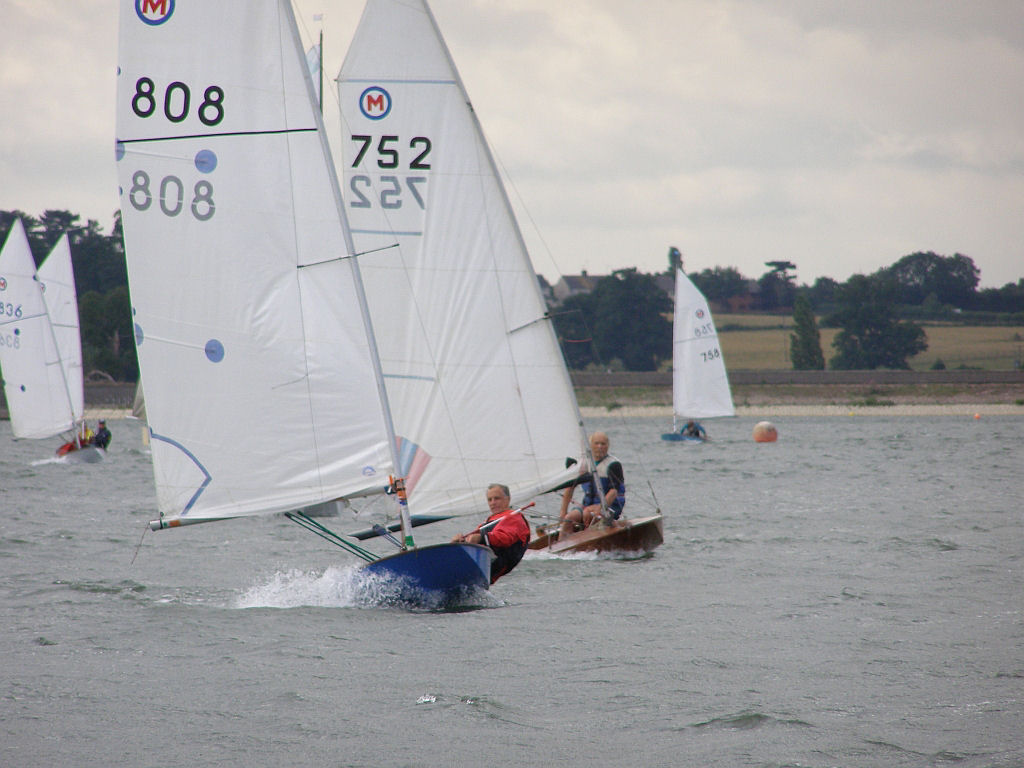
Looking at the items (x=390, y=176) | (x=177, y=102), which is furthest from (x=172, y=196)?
(x=390, y=176)

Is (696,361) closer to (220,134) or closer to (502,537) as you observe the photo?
(502,537)

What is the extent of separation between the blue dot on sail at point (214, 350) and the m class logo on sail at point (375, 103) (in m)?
3.81

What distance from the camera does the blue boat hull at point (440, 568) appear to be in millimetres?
9680

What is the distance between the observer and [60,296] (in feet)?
107

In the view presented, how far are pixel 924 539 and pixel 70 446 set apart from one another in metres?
23.5

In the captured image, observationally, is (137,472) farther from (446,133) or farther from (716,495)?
(446,133)

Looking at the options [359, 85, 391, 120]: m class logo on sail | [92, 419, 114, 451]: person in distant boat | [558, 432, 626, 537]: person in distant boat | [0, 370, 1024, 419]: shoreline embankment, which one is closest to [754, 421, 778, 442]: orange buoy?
[0, 370, 1024, 419]: shoreline embankment

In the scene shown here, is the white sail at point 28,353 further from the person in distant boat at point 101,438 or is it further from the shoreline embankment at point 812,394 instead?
the shoreline embankment at point 812,394

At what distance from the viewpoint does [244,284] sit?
9.63 m

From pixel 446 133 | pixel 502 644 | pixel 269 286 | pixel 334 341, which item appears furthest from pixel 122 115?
pixel 502 644

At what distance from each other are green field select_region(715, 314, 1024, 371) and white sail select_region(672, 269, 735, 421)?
4190cm

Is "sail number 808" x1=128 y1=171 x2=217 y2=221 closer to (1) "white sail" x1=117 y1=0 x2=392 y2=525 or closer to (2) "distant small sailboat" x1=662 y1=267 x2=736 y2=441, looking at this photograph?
(1) "white sail" x1=117 y1=0 x2=392 y2=525

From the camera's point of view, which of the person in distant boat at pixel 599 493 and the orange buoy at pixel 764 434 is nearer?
the person in distant boat at pixel 599 493

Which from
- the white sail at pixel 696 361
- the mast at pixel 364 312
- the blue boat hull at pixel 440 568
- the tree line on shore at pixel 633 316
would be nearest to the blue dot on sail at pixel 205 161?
the mast at pixel 364 312
